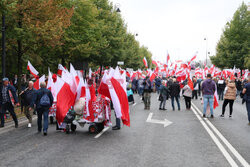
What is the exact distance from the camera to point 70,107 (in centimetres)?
1041

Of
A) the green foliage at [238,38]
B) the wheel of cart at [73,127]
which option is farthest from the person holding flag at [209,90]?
the green foliage at [238,38]

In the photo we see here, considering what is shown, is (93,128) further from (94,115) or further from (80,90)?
(80,90)

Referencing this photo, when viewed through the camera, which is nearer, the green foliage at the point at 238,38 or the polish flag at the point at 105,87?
the polish flag at the point at 105,87

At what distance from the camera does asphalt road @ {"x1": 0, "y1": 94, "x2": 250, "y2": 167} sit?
22.2 feet

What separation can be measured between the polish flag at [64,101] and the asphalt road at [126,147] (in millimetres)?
611

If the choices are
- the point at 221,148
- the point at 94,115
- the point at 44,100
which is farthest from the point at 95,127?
the point at 221,148

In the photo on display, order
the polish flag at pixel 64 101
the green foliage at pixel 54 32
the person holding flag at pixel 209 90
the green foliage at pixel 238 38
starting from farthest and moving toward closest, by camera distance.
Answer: the green foliage at pixel 238 38
the green foliage at pixel 54 32
the person holding flag at pixel 209 90
the polish flag at pixel 64 101

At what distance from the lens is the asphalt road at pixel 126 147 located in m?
6.78

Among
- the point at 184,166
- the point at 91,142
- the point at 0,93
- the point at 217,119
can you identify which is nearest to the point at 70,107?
the point at 91,142

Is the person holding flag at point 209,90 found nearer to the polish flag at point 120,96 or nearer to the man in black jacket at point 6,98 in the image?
the polish flag at point 120,96

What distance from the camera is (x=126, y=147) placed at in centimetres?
822

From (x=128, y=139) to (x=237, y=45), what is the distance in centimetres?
5535

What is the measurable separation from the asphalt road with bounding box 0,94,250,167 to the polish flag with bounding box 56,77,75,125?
2.01 feet

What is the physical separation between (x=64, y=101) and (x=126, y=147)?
302cm
